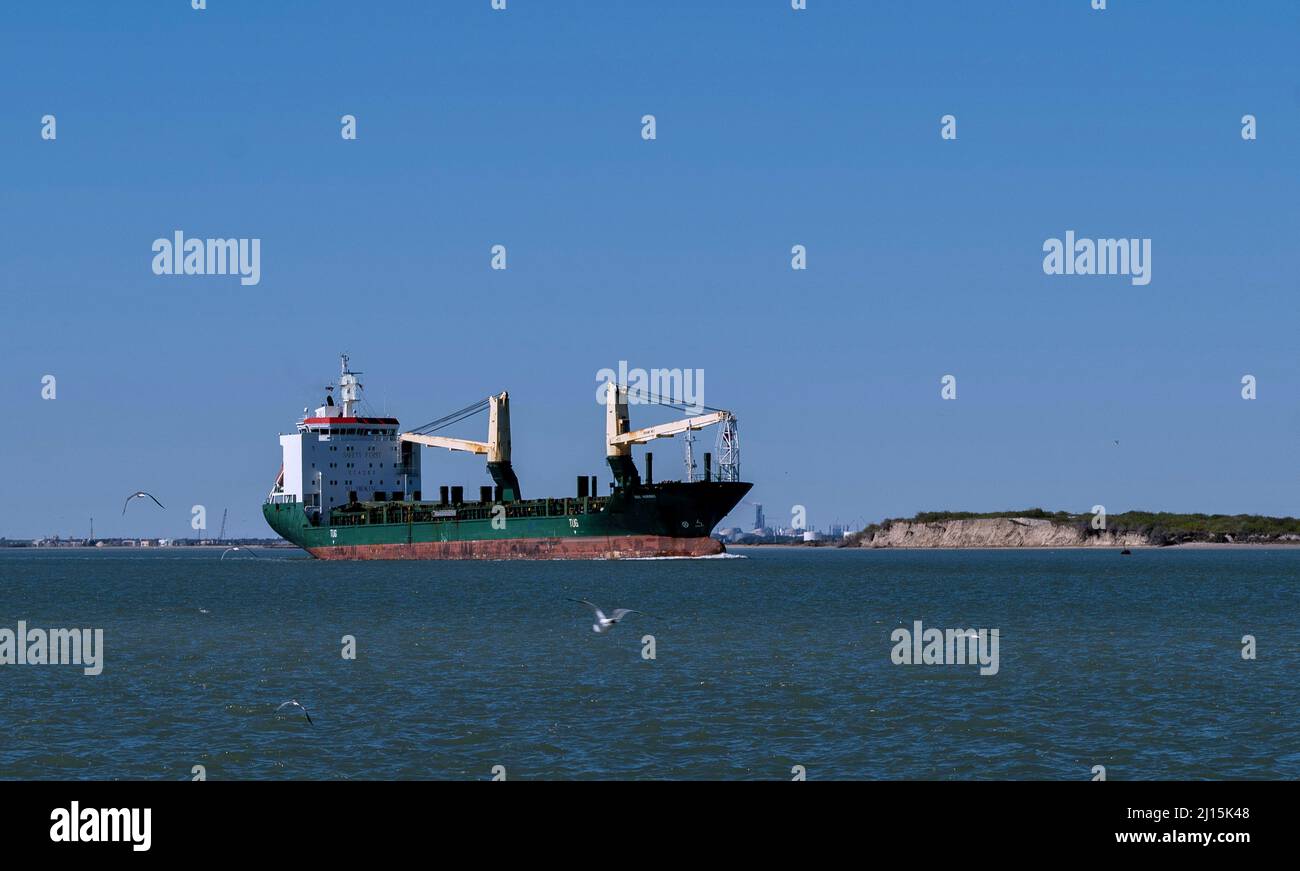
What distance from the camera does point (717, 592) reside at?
74.4 m

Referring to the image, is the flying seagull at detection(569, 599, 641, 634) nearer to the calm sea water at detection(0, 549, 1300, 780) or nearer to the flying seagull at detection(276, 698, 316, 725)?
the calm sea water at detection(0, 549, 1300, 780)

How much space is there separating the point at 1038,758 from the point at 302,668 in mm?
20168

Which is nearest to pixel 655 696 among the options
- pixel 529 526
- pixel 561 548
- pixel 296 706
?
pixel 296 706

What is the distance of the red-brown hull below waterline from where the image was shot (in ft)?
355

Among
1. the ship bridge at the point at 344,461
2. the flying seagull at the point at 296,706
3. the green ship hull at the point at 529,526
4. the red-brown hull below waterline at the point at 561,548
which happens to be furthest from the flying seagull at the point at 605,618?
the ship bridge at the point at 344,461

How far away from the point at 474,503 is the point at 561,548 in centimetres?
1298

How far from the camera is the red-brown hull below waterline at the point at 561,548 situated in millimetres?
108250

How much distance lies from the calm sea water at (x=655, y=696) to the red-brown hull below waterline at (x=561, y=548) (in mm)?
44529

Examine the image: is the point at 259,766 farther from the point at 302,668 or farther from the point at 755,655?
the point at 755,655

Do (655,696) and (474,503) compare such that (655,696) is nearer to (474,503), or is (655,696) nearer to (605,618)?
(605,618)

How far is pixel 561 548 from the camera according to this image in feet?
364

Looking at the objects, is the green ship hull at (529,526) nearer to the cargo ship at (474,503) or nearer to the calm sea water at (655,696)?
the cargo ship at (474,503)

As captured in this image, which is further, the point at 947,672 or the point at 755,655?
→ the point at 755,655
